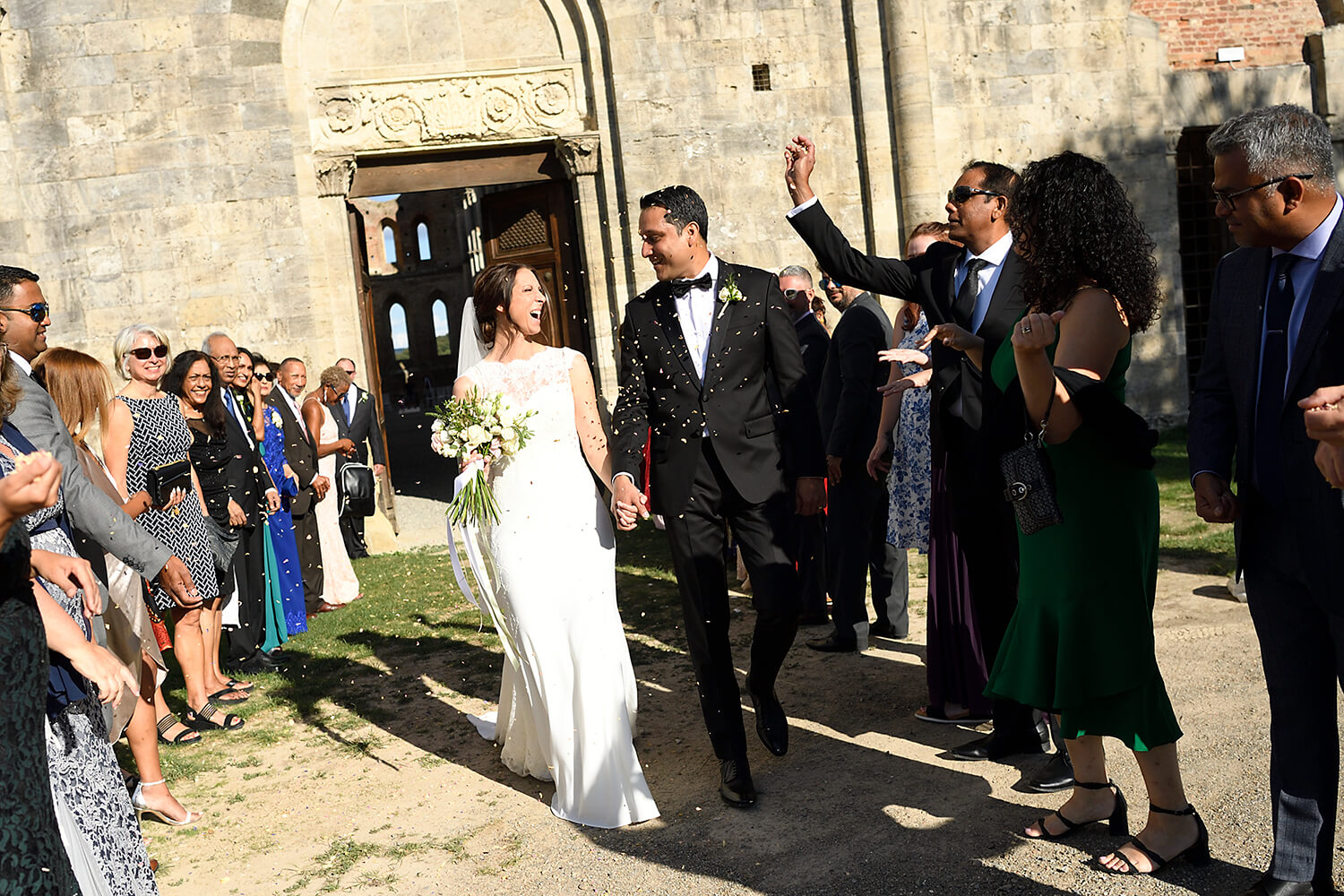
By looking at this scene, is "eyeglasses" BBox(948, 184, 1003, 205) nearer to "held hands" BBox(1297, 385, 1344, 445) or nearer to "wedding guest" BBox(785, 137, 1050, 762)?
"wedding guest" BBox(785, 137, 1050, 762)

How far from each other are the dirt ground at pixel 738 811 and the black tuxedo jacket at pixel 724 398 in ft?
4.25

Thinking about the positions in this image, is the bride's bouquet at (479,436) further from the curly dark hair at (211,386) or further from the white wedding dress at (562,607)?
the curly dark hair at (211,386)

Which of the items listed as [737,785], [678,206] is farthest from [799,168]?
[737,785]

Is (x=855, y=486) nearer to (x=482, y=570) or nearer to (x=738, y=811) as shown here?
(x=482, y=570)

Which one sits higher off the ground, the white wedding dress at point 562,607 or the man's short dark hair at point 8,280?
the man's short dark hair at point 8,280

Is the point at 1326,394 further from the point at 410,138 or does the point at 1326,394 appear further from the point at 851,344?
the point at 410,138

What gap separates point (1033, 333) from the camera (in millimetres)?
3348

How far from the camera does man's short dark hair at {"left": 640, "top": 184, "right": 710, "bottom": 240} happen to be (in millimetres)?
4773

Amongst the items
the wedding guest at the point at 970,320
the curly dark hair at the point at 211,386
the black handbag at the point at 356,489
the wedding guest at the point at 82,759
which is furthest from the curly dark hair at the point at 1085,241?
the black handbag at the point at 356,489

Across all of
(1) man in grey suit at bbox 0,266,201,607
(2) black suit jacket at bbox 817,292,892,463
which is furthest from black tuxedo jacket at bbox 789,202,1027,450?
(1) man in grey suit at bbox 0,266,201,607

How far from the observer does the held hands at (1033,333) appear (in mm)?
3332

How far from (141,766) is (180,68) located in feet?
31.1

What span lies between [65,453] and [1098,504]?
11.6 ft

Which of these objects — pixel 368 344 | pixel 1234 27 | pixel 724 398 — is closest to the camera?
pixel 724 398
